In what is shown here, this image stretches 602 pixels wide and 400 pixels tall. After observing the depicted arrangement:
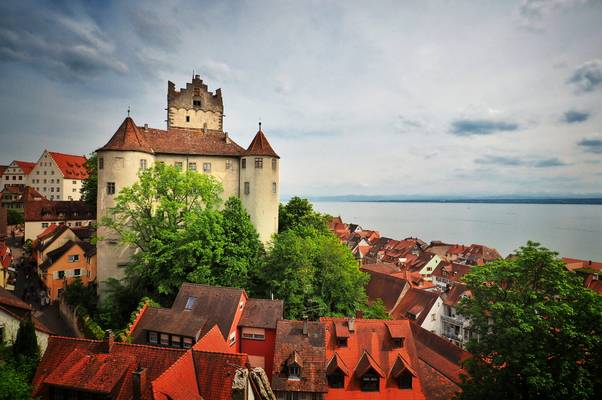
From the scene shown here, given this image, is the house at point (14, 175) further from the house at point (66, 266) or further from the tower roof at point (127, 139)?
the tower roof at point (127, 139)

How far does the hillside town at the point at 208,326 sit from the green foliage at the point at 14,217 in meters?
19.5

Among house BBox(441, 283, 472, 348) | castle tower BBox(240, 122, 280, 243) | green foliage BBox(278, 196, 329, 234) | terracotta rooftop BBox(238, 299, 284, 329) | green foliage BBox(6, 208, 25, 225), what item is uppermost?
castle tower BBox(240, 122, 280, 243)

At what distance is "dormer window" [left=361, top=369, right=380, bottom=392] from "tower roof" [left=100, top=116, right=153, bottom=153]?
2368cm

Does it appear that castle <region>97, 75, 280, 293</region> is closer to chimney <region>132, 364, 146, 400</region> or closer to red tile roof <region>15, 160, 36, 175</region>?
chimney <region>132, 364, 146, 400</region>

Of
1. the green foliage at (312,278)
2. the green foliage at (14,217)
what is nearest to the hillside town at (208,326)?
the green foliage at (312,278)

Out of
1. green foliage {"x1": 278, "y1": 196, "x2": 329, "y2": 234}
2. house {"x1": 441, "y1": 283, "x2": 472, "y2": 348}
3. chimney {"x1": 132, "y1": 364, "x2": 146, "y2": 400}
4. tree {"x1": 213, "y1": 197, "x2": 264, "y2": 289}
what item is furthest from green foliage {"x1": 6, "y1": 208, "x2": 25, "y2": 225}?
house {"x1": 441, "y1": 283, "x2": 472, "y2": 348}

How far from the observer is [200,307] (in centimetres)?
2084

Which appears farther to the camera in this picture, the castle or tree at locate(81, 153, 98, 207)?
tree at locate(81, 153, 98, 207)

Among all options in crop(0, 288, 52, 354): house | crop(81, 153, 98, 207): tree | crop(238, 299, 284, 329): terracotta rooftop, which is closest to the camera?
crop(0, 288, 52, 354): house

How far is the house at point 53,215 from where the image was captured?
168ft

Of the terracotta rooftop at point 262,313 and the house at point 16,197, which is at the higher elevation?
the house at point 16,197

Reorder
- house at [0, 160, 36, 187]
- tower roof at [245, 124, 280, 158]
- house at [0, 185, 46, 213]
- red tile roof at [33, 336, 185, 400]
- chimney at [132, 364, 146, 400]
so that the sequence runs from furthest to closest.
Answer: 1. house at [0, 160, 36, 187]
2. house at [0, 185, 46, 213]
3. tower roof at [245, 124, 280, 158]
4. red tile roof at [33, 336, 185, 400]
5. chimney at [132, 364, 146, 400]

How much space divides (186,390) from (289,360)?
661cm

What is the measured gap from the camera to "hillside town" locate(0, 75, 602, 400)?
46.0ft
